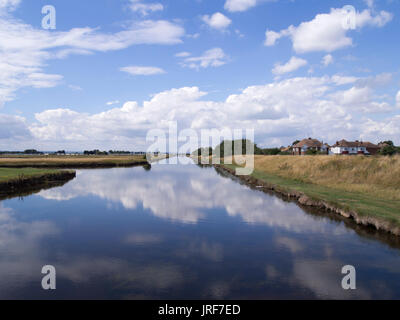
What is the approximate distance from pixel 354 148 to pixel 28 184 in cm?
9416

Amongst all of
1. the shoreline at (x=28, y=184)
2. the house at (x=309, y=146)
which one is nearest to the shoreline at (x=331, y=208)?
the shoreline at (x=28, y=184)

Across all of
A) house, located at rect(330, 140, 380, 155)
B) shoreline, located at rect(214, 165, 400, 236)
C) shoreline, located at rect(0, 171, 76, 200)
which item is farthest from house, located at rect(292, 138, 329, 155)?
shoreline, located at rect(0, 171, 76, 200)

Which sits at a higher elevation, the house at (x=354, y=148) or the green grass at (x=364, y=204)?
the house at (x=354, y=148)

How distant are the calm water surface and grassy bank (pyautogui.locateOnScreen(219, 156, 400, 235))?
4.61 ft

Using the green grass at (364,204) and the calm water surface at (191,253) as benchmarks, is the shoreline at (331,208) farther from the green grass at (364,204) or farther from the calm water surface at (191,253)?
the calm water surface at (191,253)

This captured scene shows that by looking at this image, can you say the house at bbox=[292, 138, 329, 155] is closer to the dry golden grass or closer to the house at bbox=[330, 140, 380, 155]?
the house at bbox=[330, 140, 380, 155]

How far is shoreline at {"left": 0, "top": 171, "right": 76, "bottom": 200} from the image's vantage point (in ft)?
100

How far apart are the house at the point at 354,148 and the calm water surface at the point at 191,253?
273 feet

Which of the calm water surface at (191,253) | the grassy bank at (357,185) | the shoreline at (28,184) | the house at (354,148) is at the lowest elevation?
the calm water surface at (191,253)

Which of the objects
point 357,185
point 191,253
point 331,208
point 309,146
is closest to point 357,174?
point 357,185

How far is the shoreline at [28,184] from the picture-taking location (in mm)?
30609
